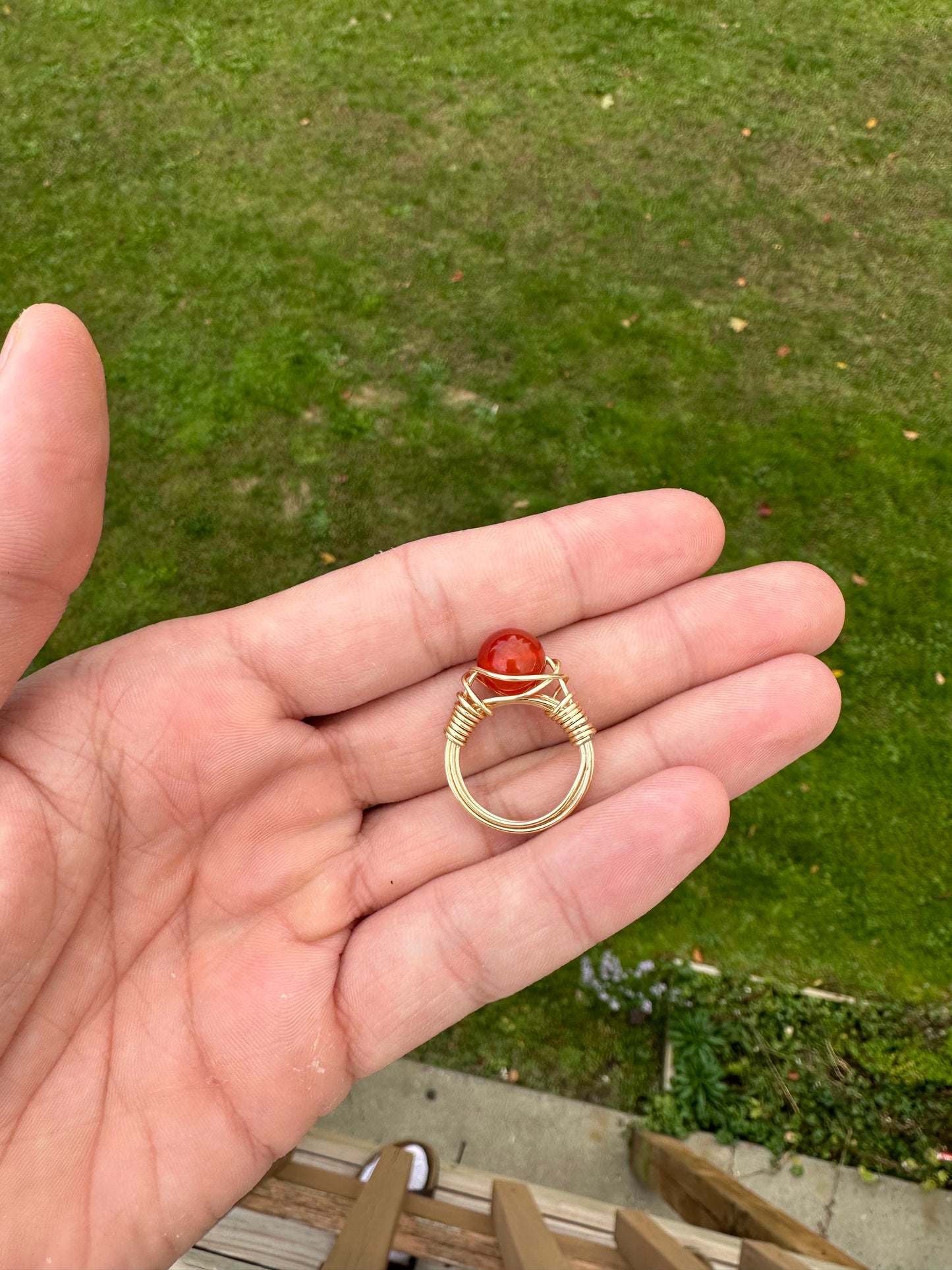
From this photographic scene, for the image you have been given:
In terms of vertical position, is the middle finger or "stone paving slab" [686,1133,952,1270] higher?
the middle finger

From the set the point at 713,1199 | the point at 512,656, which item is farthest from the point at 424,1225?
the point at 512,656

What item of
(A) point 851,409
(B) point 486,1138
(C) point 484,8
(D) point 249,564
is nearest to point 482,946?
(B) point 486,1138

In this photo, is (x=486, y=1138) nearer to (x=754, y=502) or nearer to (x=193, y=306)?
(x=754, y=502)

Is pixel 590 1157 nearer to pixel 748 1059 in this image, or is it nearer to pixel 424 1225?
pixel 748 1059

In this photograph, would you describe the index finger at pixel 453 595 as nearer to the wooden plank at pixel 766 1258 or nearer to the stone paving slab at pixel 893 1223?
the wooden plank at pixel 766 1258

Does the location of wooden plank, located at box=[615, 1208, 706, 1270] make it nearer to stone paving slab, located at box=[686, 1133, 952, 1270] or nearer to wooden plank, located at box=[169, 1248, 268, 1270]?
→ stone paving slab, located at box=[686, 1133, 952, 1270]

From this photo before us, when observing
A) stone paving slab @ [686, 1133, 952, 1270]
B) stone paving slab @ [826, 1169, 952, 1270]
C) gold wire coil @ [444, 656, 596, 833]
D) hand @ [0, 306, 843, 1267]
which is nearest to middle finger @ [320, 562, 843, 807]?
hand @ [0, 306, 843, 1267]
